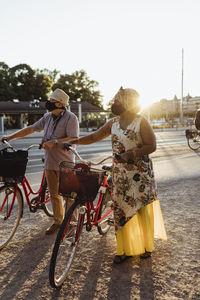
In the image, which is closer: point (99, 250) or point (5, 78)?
point (99, 250)

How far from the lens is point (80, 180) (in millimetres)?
2895

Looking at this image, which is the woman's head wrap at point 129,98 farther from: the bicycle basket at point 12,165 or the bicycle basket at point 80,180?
the bicycle basket at point 12,165

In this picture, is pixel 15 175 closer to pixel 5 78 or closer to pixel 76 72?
pixel 5 78

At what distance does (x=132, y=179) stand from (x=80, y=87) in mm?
60802

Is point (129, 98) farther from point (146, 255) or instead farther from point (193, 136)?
point (193, 136)

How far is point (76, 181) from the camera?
114 inches

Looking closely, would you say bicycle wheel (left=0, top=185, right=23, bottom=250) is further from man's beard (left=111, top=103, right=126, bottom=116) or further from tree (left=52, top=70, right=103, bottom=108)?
tree (left=52, top=70, right=103, bottom=108)

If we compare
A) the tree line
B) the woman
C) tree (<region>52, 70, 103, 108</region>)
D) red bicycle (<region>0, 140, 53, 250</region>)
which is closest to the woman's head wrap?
the woman

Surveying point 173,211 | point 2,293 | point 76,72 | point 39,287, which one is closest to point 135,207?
point 39,287

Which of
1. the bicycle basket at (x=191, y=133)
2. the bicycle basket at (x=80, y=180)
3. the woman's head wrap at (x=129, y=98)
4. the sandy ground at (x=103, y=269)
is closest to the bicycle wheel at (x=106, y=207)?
the sandy ground at (x=103, y=269)

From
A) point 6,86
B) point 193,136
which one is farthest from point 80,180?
point 6,86

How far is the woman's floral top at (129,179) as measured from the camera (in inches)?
126

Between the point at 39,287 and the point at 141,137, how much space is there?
1.67m

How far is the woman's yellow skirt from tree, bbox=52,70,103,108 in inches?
2347
